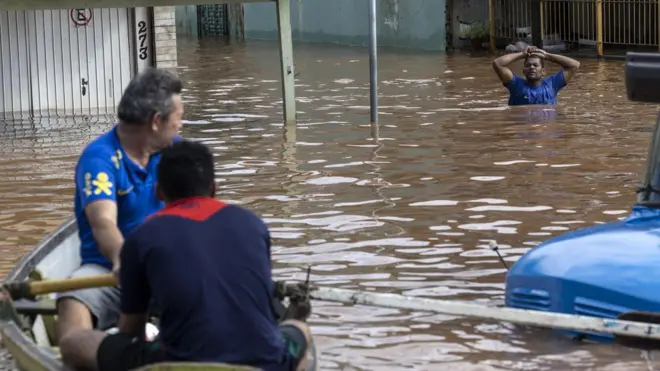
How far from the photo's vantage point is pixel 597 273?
22.7 feet

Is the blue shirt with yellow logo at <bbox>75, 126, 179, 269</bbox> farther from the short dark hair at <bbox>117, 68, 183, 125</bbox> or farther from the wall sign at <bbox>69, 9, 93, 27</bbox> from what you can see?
the wall sign at <bbox>69, 9, 93, 27</bbox>

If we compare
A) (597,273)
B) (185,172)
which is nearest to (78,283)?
(185,172)

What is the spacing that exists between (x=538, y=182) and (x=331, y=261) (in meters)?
3.87

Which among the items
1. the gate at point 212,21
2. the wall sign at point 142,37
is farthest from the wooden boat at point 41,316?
the gate at point 212,21

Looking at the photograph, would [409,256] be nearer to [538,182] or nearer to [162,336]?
[538,182]

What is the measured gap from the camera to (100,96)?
2148 cm

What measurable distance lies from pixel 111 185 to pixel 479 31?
2867 cm

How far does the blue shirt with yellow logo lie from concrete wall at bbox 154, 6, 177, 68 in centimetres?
1550

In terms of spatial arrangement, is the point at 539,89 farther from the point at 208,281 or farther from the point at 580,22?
the point at 580,22

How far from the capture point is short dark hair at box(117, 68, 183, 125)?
618 cm

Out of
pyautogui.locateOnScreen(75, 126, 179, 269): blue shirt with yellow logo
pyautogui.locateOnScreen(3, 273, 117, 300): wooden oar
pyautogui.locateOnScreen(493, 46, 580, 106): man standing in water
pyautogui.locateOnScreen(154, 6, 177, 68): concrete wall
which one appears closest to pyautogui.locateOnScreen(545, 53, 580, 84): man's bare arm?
pyautogui.locateOnScreen(493, 46, 580, 106): man standing in water

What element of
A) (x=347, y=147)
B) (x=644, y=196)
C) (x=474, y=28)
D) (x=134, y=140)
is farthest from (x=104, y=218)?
(x=474, y=28)

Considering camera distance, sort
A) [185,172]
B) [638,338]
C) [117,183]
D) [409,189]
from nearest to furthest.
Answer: [185,172], [117,183], [638,338], [409,189]

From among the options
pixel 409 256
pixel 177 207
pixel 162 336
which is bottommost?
pixel 409 256
